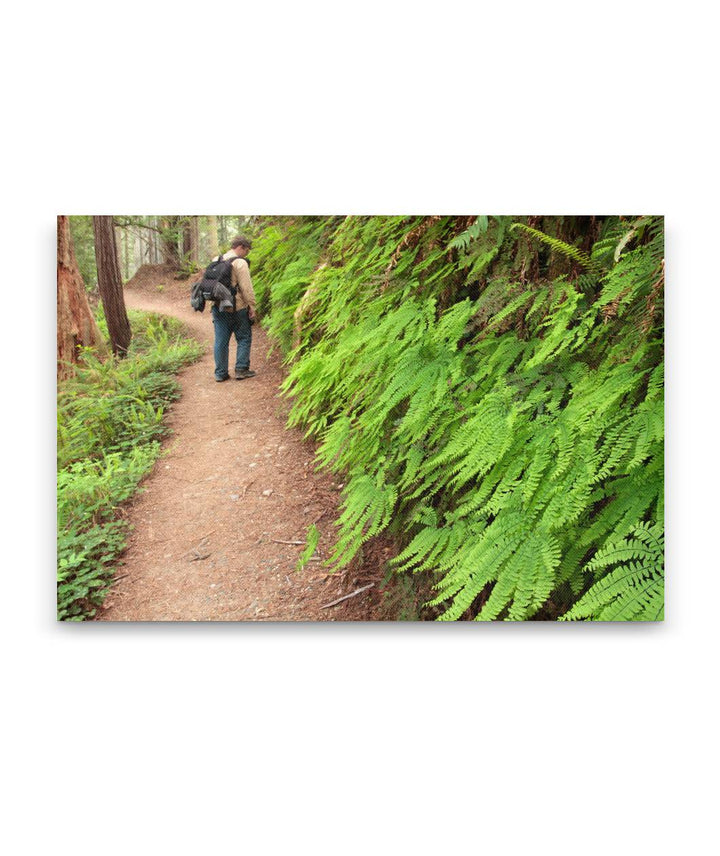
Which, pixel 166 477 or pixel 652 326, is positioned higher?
pixel 652 326

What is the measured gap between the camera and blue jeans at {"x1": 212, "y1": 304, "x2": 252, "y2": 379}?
126 inches

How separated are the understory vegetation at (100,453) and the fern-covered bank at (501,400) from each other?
61 centimetres

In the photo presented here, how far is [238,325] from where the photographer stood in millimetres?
3213

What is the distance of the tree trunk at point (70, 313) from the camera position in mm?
2908

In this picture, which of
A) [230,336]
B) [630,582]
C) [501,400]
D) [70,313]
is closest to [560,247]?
[501,400]

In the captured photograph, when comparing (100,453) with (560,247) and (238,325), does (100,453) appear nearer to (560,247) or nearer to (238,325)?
(238,325)

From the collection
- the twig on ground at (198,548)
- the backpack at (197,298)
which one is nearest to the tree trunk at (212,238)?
the backpack at (197,298)

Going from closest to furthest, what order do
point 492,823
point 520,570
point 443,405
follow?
1. point 520,570
2. point 443,405
3. point 492,823

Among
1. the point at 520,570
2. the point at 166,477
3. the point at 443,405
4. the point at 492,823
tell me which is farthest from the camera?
the point at 166,477

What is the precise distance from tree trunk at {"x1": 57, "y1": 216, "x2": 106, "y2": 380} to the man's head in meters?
0.62
